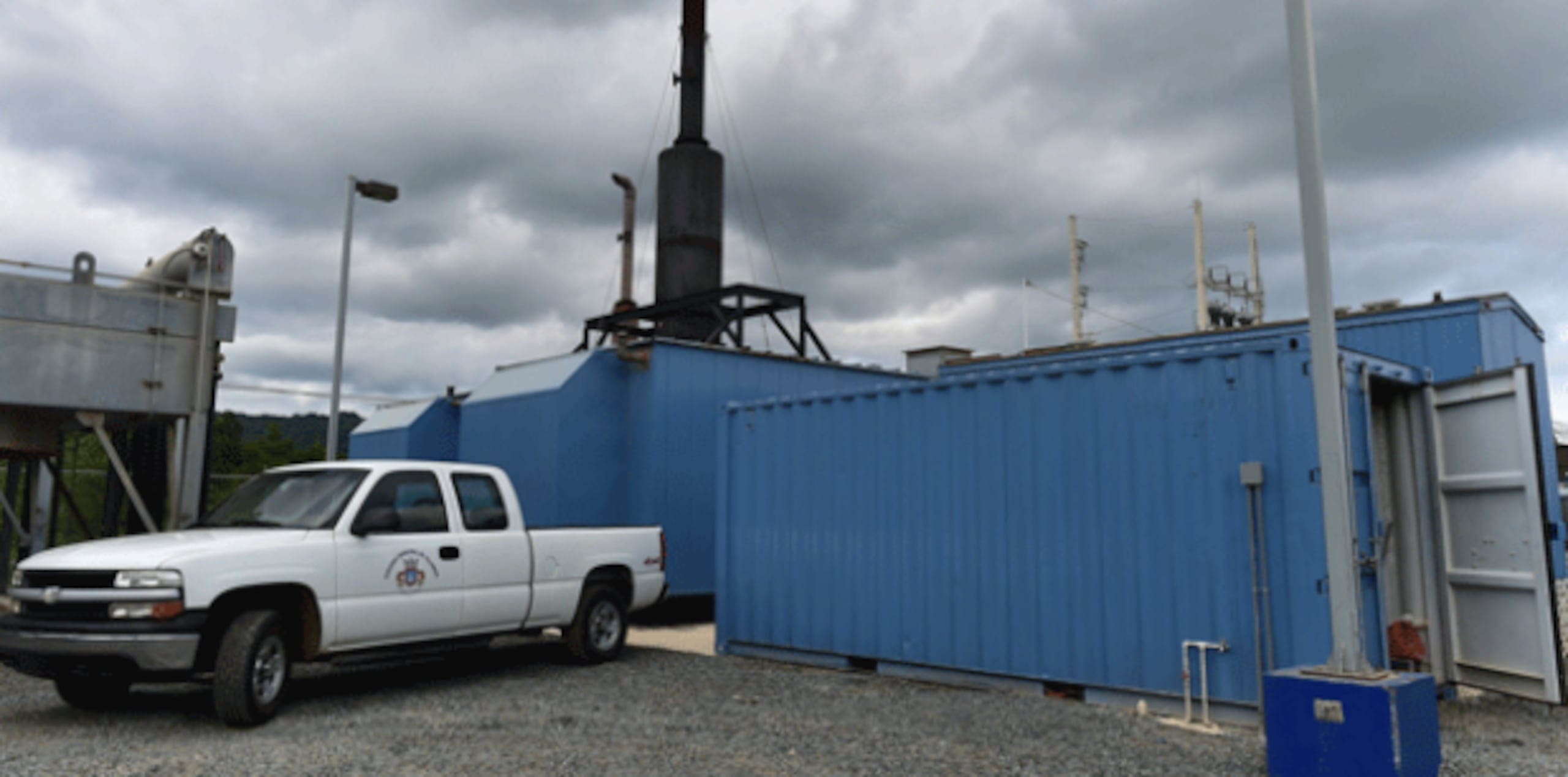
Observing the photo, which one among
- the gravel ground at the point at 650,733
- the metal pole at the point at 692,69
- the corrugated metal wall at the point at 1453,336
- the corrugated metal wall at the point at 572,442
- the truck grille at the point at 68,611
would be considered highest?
the metal pole at the point at 692,69

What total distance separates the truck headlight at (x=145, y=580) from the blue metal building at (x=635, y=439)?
6887 millimetres

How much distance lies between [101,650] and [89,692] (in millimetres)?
1370

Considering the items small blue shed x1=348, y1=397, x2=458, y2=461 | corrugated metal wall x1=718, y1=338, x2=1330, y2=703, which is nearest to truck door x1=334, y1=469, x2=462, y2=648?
corrugated metal wall x1=718, y1=338, x2=1330, y2=703

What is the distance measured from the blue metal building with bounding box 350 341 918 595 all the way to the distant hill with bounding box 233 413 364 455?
3247 cm

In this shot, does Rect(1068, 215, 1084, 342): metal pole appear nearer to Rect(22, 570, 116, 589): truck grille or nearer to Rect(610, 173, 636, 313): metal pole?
Rect(610, 173, 636, 313): metal pole

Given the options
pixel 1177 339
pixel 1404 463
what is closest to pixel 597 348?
pixel 1177 339

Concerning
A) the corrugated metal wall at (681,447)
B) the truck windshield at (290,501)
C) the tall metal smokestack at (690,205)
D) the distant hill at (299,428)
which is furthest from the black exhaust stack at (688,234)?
the distant hill at (299,428)

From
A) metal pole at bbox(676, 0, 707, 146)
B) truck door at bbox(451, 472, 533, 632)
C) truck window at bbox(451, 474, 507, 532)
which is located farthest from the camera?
metal pole at bbox(676, 0, 707, 146)

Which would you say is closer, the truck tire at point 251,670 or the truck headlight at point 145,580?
the truck headlight at point 145,580

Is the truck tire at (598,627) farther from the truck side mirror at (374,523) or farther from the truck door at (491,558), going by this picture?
the truck side mirror at (374,523)

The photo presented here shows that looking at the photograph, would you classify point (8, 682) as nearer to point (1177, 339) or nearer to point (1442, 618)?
point (1442, 618)

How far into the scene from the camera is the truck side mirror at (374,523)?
25.1ft

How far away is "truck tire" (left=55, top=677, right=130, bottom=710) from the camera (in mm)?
7461

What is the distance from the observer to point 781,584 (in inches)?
413
